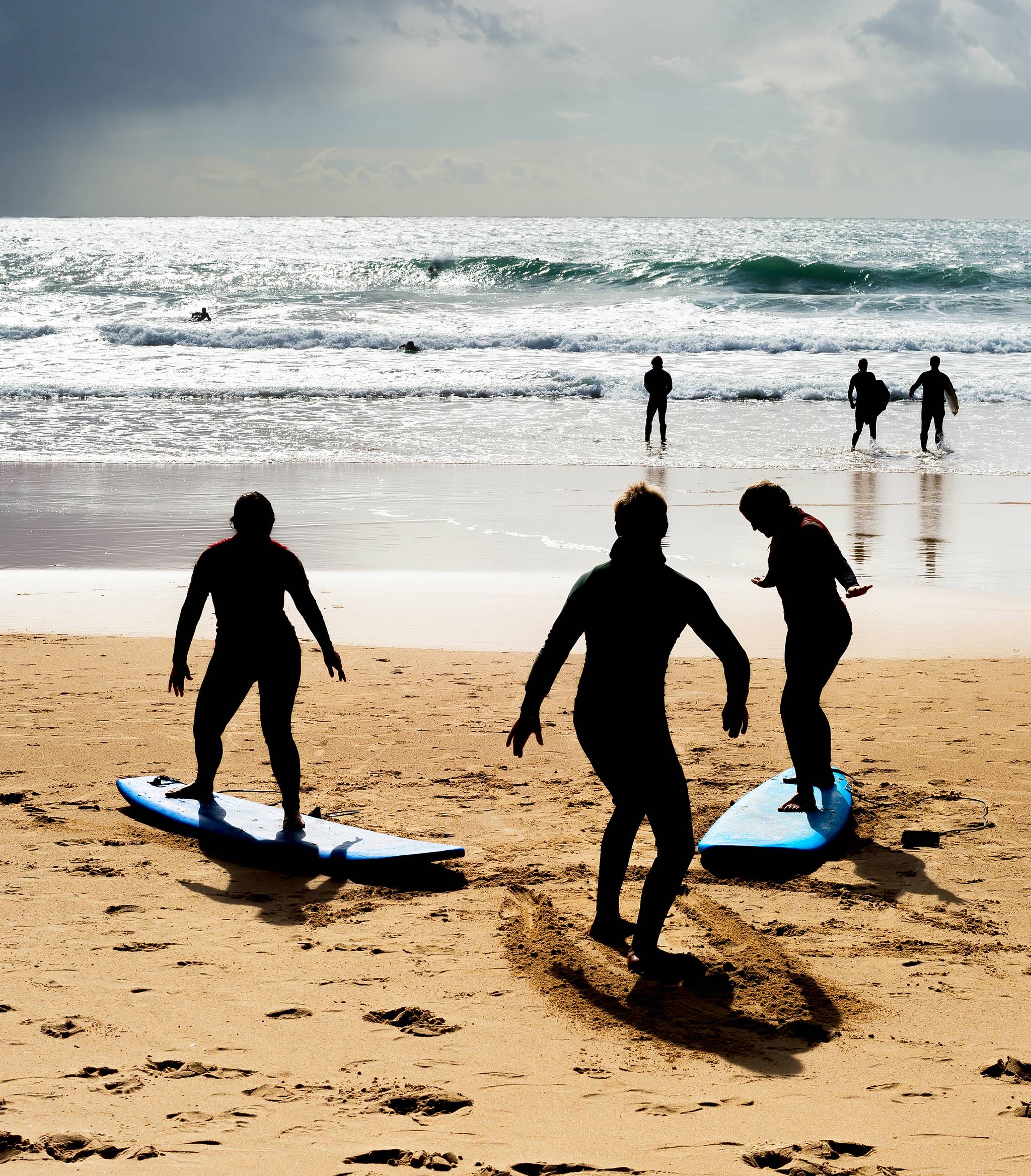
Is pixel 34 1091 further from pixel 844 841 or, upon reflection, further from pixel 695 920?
pixel 844 841

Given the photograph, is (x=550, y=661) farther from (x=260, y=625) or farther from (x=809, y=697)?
(x=809, y=697)

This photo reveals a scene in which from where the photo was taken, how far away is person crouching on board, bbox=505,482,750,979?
13.9ft

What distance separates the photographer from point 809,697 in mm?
5887

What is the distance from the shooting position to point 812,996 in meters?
4.23

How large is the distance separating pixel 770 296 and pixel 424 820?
147 feet

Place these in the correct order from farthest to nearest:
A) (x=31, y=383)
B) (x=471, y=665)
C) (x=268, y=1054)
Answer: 1. (x=31, y=383)
2. (x=471, y=665)
3. (x=268, y=1054)

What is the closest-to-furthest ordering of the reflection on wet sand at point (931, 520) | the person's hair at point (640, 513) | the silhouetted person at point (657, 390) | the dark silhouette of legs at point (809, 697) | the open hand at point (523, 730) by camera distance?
the person's hair at point (640, 513)
the open hand at point (523, 730)
the dark silhouette of legs at point (809, 697)
the reflection on wet sand at point (931, 520)
the silhouetted person at point (657, 390)

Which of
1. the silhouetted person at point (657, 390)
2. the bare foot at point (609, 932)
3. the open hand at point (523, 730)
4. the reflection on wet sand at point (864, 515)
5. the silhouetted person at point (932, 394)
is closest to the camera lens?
the open hand at point (523, 730)

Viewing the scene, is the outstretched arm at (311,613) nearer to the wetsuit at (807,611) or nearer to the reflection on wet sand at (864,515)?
the wetsuit at (807,611)

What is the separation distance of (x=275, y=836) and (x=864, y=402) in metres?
18.3

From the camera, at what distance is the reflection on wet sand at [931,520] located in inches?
491

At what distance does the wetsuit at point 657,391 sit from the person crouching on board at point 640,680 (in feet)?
58.9

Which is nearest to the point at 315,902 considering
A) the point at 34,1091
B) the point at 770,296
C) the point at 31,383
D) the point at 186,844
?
the point at 186,844

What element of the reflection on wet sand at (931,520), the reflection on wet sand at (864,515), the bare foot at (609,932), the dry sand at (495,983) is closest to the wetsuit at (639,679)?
the bare foot at (609,932)
